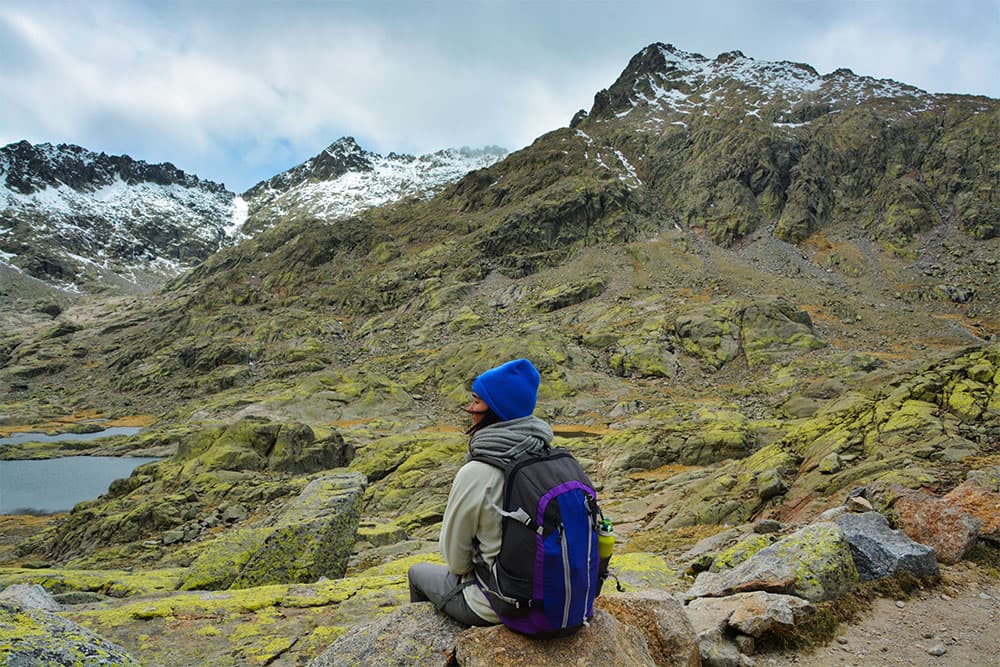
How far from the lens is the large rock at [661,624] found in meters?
4.75

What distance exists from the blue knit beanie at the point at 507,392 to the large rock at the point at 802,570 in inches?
206

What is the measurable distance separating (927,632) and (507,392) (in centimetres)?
640

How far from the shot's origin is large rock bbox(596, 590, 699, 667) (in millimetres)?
4746

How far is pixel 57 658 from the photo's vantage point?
11.3 ft

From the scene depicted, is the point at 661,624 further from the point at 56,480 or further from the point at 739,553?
the point at 56,480

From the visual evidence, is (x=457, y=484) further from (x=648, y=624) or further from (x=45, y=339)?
(x=45, y=339)

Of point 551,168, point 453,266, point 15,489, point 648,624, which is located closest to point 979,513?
point 648,624

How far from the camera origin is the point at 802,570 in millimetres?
6547

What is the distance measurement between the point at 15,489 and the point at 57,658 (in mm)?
57351

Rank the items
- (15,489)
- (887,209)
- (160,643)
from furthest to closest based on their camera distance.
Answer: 1. (887,209)
2. (15,489)
3. (160,643)

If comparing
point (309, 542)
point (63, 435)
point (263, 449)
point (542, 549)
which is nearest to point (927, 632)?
point (542, 549)

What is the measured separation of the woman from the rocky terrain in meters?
0.33

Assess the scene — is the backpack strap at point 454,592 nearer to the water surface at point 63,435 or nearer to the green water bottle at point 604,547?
the green water bottle at point 604,547

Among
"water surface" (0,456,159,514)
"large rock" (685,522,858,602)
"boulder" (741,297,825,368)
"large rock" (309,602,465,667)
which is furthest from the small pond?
"boulder" (741,297,825,368)
